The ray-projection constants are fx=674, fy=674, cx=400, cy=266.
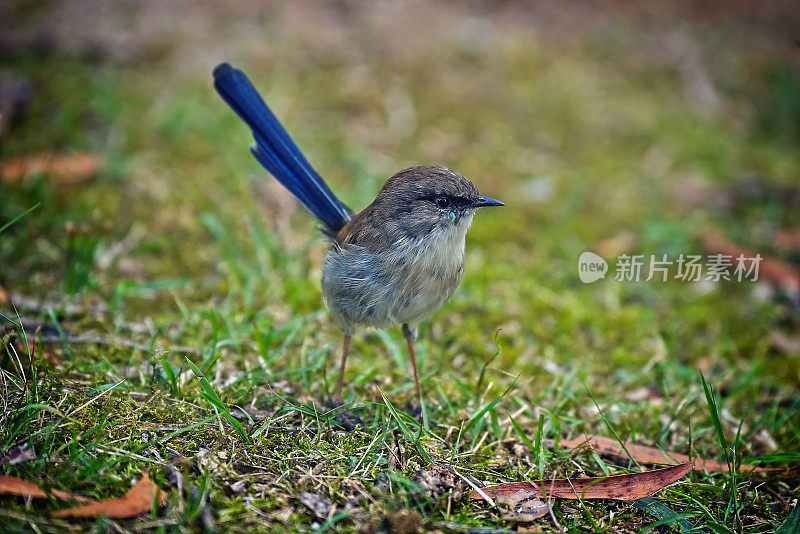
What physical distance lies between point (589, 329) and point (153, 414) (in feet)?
9.68

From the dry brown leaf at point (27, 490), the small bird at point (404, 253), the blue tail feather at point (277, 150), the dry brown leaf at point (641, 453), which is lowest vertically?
the dry brown leaf at point (641, 453)

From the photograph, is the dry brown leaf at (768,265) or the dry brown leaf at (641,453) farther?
the dry brown leaf at (768,265)

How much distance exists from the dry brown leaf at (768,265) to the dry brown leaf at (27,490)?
4948mm

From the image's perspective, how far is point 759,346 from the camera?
4.63 metres

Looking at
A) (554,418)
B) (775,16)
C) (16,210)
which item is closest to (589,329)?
(554,418)

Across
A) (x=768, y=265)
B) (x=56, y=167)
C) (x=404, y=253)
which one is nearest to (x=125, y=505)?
(x=404, y=253)

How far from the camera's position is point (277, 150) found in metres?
3.82

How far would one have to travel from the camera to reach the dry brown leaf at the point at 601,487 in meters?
3.00

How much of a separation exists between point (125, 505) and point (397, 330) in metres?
2.25

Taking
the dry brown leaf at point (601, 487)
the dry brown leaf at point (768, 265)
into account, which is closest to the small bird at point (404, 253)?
the dry brown leaf at point (601, 487)

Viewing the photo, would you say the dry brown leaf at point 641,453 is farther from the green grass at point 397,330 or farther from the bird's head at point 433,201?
the bird's head at point 433,201

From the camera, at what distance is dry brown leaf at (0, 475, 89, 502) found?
2512 millimetres

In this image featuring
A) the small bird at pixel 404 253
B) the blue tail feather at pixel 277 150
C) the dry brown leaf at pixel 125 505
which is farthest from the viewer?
the blue tail feather at pixel 277 150

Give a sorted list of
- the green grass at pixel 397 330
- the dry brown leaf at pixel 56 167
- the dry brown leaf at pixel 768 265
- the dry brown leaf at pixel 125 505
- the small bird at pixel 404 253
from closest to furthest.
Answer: the dry brown leaf at pixel 125 505, the green grass at pixel 397 330, the small bird at pixel 404 253, the dry brown leaf at pixel 56 167, the dry brown leaf at pixel 768 265
